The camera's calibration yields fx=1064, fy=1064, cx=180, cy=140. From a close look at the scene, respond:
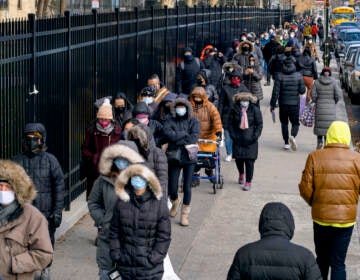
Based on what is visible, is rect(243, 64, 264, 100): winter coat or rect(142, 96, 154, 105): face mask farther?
rect(243, 64, 264, 100): winter coat

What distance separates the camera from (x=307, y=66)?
80.9 ft

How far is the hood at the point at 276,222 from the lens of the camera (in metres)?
6.27

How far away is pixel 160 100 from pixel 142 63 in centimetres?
358

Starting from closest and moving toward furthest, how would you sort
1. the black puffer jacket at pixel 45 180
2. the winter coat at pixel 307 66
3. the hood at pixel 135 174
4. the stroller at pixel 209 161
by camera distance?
the hood at pixel 135 174 → the black puffer jacket at pixel 45 180 → the stroller at pixel 209 161 → the winter coat at pixel 307 66

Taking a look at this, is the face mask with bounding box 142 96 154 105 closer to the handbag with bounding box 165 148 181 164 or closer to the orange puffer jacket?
the handbag with bounding box 165 148 181 164

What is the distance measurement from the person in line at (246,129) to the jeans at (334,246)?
5.86 m

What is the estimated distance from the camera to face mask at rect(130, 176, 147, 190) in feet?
25.2

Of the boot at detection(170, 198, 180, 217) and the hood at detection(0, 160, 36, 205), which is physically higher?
the hood at detection(0, 160, 36, 205)

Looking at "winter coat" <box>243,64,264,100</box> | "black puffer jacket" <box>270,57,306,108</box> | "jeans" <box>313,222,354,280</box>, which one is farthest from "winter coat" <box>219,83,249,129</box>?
"jeans" <box>313,222,354,280</box>

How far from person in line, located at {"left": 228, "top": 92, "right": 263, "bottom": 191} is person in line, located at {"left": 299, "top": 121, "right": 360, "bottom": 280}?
591cm

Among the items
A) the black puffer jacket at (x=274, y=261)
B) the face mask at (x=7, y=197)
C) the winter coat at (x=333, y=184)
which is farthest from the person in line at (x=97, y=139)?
the black puffer jacket at (x=274, y=261)

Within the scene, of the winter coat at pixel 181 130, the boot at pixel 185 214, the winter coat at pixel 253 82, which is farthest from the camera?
the winter coat at pixel 253 82

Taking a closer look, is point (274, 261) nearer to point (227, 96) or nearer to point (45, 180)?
point (45, 180)

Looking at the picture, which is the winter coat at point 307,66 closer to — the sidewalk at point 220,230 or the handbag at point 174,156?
the sidewalk at point 220,230
